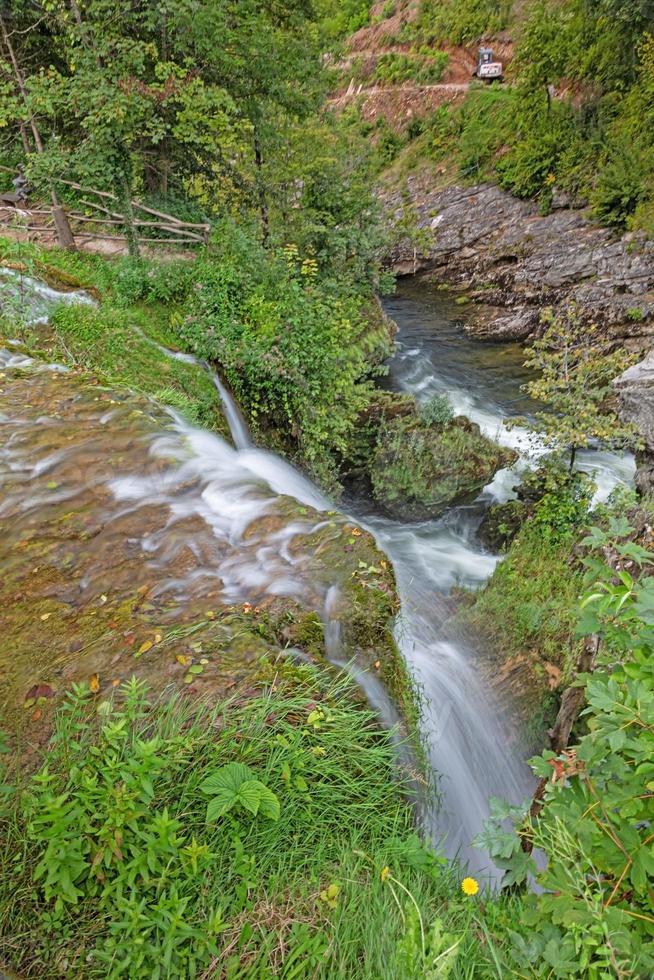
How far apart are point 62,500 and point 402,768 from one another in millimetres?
3241

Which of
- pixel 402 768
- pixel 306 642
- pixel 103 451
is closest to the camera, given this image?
pixel 402 768

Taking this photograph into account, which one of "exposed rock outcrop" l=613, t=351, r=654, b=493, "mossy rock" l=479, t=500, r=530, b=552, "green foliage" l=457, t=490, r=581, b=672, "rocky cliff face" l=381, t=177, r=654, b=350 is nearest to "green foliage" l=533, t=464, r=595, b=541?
"green foliage" l=457, t=490, r=581, b=672

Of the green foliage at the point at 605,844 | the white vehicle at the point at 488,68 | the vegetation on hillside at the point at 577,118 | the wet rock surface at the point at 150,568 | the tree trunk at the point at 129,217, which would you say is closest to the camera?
the green foliage at the point at 605,844

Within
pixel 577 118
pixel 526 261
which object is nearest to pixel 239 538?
pixel 526 261

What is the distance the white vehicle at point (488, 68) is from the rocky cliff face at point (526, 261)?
31.9 feet

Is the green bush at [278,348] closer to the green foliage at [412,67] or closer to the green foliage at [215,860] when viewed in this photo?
the green foliage at [215,860]

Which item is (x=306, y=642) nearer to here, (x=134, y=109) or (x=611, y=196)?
(x=134, y=109)

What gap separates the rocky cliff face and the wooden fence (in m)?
4.62

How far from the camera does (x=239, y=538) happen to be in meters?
4.04

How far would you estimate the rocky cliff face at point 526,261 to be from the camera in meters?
14.2

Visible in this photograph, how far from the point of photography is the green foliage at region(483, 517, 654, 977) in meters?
1.50

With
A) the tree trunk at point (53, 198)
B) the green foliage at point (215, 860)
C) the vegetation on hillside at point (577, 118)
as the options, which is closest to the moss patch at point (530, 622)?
the green foliage at point (215, 860)

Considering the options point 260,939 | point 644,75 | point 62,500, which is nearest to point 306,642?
point 260,939

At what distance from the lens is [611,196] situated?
1630cm
